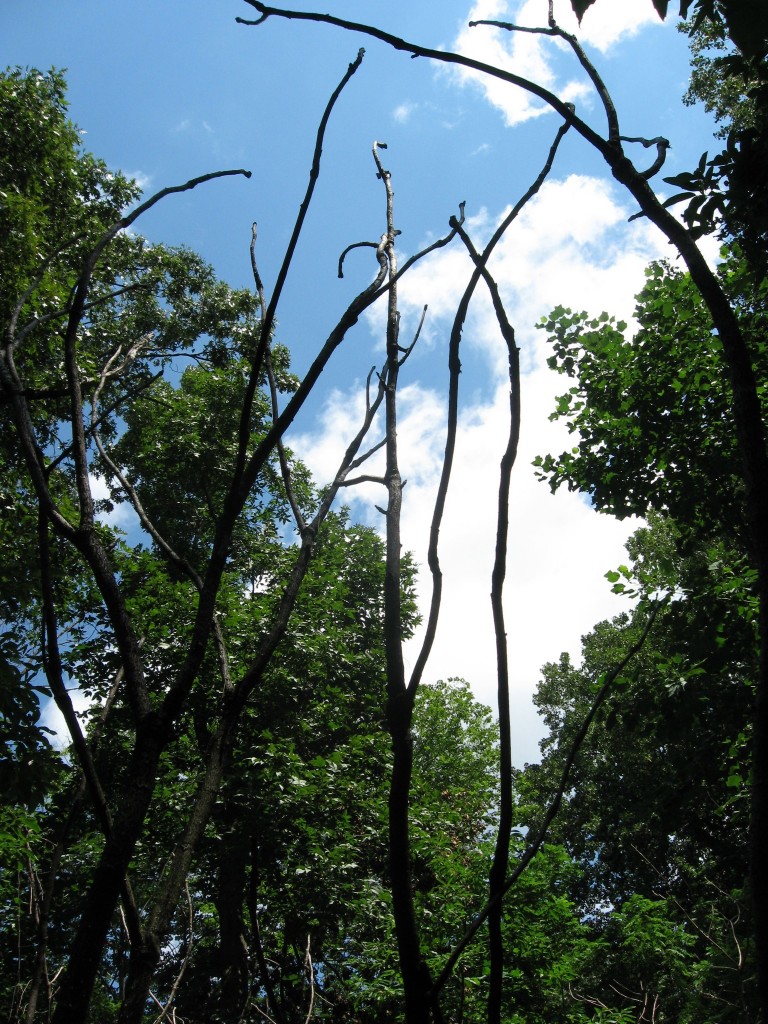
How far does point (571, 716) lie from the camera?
2172cm

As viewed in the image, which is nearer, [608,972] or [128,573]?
[128,573]

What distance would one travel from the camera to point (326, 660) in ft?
39.9

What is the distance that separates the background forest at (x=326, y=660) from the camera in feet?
3.55

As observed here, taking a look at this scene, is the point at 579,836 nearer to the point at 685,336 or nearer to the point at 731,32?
the point at 685,336

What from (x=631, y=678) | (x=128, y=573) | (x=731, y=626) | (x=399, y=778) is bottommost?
(x=399, y=778)

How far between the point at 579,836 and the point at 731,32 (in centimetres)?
2287

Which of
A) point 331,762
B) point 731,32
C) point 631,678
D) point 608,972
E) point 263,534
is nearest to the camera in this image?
point 731,32

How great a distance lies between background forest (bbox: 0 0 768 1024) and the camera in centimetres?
108

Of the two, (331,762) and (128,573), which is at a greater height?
(128,573)

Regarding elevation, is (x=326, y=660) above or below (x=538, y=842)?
above

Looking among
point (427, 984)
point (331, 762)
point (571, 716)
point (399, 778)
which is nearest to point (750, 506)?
point (399, 778)

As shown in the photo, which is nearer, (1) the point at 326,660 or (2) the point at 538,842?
(2) the point at 538,842

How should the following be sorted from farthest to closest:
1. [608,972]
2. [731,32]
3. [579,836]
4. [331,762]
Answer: [579,836] → [608,972] → [331,762] → [731,32]

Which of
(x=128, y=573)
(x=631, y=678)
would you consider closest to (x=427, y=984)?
(x=631, y=678)
